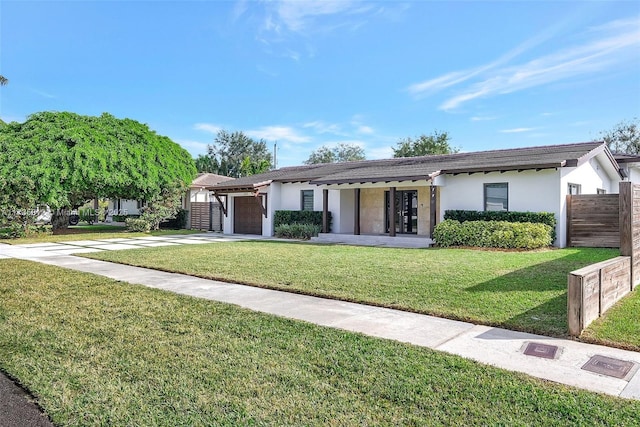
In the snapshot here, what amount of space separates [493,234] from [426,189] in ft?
15.6

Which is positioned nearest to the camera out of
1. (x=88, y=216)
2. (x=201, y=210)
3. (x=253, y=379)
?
(x=253, y=379)

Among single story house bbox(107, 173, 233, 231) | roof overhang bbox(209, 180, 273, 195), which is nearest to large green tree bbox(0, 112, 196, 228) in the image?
single story house bbox(107, 173, 233, 231)

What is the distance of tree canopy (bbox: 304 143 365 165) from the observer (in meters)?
65.8

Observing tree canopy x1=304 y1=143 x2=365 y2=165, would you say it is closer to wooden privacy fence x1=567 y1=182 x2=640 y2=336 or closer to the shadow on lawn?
the shadow on lawn

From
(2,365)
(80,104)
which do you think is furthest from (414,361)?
(80,104)

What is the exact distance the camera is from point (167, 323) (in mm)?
5199

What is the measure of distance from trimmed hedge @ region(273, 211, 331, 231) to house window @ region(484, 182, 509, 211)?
7.40 m

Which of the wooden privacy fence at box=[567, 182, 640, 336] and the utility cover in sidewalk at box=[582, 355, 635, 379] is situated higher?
the wooden privacy fence at box=[567, 182, 640, 336]

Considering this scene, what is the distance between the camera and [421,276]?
331 inches

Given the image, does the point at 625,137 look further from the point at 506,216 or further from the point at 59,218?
the point at 59,218

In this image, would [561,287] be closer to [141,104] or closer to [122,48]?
[122,48]

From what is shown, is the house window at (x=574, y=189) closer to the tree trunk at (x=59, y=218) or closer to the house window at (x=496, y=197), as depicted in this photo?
the house window at (x=496, y=197)

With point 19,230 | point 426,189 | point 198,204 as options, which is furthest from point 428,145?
point 19,230

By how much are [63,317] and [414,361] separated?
465 cm
